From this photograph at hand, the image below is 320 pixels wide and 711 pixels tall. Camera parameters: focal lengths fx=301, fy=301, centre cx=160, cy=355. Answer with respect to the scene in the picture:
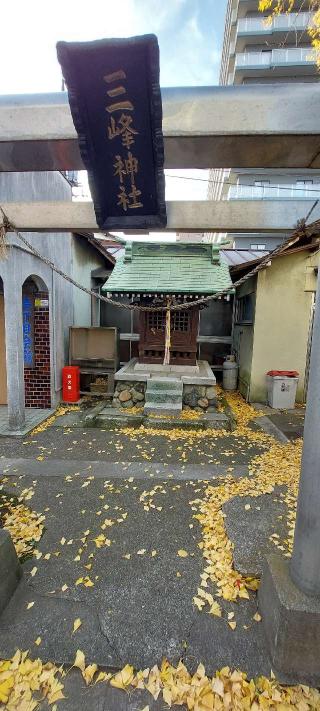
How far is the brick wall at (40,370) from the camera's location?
8422 mm

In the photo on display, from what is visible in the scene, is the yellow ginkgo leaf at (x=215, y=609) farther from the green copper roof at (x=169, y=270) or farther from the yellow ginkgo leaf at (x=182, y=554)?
the green copper roof at (x=169, y=270)

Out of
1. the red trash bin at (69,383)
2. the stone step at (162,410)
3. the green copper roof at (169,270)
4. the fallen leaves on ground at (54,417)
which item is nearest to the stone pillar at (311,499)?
the stone step at (162,410)

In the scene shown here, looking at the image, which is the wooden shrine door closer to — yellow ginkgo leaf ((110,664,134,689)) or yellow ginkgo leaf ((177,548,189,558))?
yellow ginkgo leaf ((177,548,189,558))

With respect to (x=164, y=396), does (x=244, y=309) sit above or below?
above

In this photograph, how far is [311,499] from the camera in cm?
232

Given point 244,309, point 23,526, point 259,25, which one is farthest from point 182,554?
point 259,25

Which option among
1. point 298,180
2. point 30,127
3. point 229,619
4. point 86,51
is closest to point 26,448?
point 229,619

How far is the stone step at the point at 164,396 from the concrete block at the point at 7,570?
18.8 feet

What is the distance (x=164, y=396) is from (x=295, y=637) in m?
6.48

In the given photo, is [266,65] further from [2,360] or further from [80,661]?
[80,661]

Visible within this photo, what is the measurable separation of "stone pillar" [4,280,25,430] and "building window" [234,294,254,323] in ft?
23.0

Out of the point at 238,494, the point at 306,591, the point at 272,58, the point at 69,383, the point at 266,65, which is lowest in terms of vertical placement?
the point at 238,494

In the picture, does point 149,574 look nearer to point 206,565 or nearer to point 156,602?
point 156,602

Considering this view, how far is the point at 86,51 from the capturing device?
7.09ft
